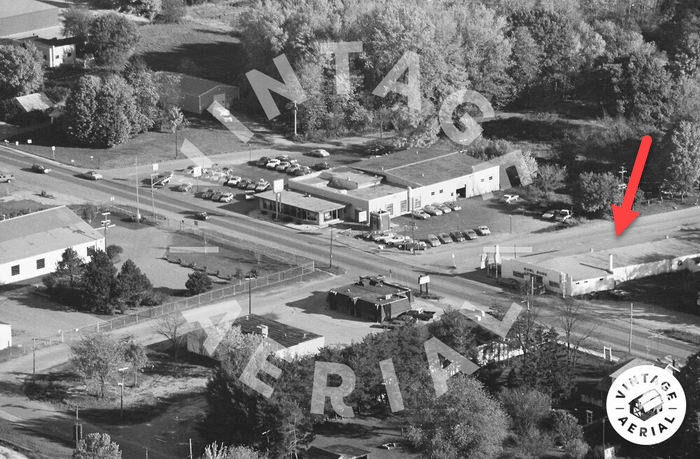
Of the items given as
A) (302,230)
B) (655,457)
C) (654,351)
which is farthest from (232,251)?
(655,457)

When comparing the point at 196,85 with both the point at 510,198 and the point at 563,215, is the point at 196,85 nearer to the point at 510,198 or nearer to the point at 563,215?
the point at 510,198

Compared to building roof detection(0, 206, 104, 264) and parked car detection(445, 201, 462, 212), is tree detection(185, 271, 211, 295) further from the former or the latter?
parked car detection(445, 201, 462, 212)

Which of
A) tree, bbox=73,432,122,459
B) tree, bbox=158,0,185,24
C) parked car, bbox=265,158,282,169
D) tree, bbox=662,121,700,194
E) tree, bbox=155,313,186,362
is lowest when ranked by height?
tree, bbox=73,432,122,459

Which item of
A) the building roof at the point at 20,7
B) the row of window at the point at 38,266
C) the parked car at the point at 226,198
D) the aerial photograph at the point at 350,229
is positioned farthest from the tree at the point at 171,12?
the row of window at the point at 38,266

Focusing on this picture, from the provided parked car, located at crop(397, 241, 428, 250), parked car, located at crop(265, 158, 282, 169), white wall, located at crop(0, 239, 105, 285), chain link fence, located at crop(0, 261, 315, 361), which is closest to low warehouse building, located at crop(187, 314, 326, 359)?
chain link fence, located at crop(0, 261, 315, 361)

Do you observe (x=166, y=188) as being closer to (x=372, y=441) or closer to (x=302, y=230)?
(x=302, y=230)
